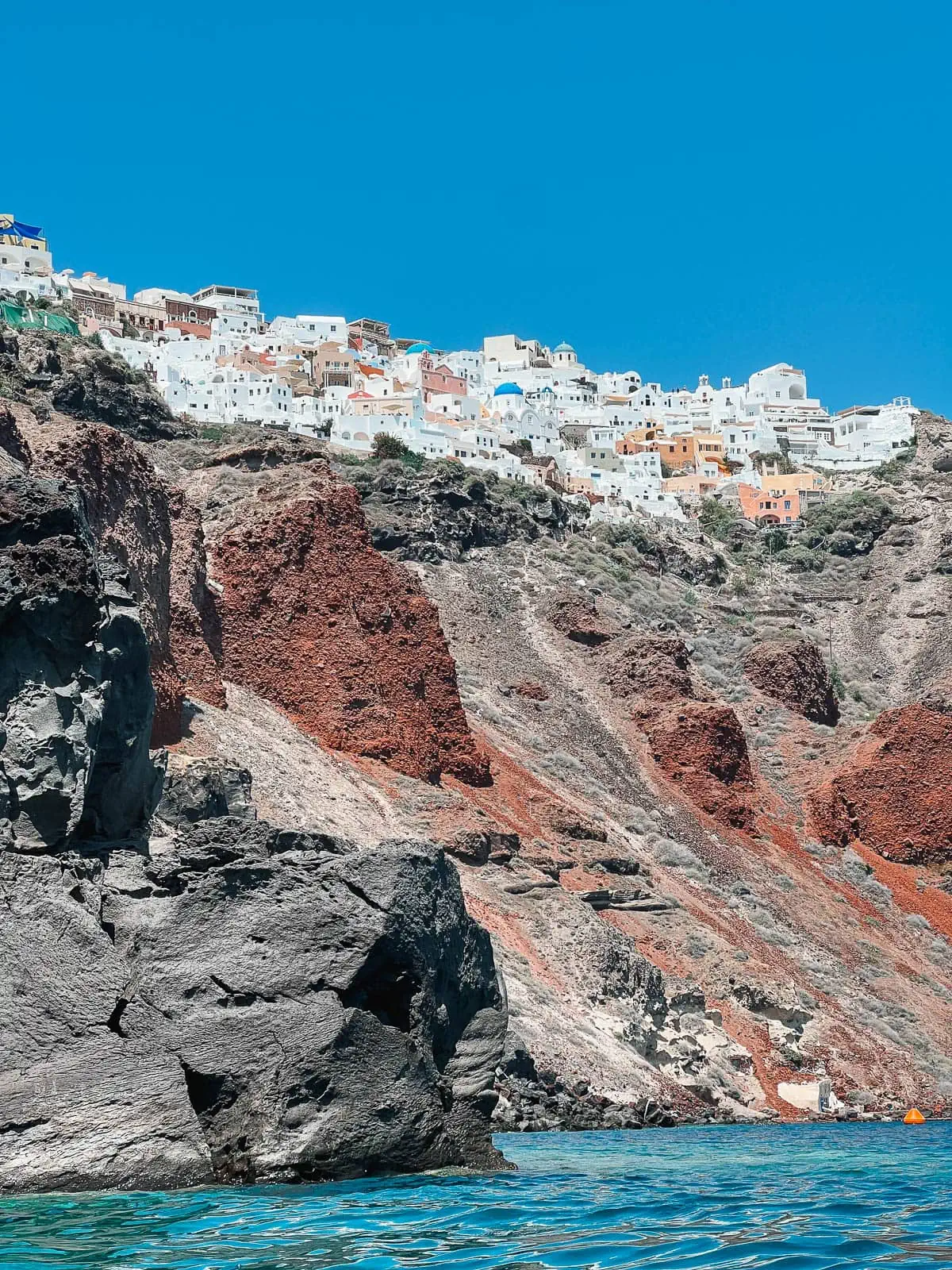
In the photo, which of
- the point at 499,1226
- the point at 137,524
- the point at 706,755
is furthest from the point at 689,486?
the point at 499,1226

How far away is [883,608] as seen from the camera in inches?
3228

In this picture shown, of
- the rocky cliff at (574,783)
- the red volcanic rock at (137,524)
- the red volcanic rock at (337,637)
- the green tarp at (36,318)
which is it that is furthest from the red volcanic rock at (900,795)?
the green tarp at (36,318)

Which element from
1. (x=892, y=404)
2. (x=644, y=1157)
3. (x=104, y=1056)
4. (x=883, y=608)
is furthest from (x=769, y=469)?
(x=104, y=1056)

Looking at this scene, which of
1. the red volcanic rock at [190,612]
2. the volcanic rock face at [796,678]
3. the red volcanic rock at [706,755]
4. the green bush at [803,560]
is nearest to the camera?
the red volcanic rock at [190,612]

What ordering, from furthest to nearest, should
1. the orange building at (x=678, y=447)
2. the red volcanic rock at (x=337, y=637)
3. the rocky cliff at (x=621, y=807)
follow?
the orange building at (x=678, y=447) → the red volcanic rock at (x=337, y=637) → the rocky cliff at (x=621, y=807)

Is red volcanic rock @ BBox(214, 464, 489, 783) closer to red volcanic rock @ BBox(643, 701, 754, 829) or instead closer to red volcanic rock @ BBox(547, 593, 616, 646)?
red volcanic rock @ BBox(643, 701, 754, 829)

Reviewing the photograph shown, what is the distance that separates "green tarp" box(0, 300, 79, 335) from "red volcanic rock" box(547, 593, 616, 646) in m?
41.8

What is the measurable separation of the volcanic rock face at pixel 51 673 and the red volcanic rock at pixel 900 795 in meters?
40.9

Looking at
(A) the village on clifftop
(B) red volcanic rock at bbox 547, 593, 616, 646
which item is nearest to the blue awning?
(A) the village on clifftop

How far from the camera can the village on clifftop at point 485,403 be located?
10944 cm

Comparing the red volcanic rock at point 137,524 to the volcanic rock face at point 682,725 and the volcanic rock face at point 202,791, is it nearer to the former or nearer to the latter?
the volcanic rock face at point 202,791

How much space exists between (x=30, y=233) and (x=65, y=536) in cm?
12423

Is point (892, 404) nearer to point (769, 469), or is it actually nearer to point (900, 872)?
point (769, 469)

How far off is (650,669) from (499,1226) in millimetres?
45474
